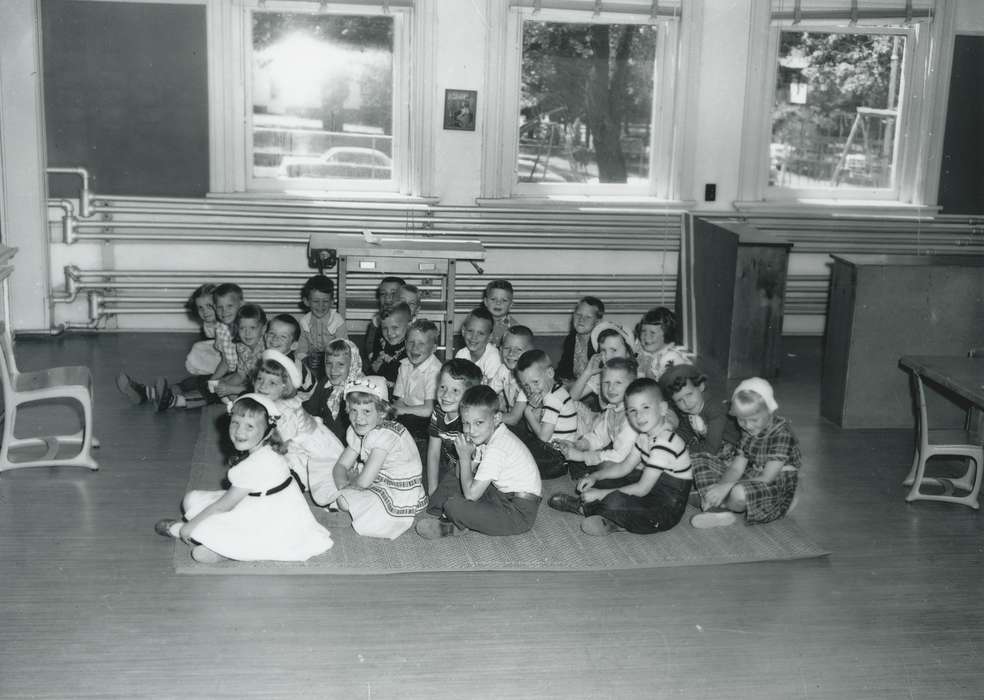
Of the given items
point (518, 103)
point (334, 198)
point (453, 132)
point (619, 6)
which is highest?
point (619, 6)

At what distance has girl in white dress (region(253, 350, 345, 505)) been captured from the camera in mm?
4824

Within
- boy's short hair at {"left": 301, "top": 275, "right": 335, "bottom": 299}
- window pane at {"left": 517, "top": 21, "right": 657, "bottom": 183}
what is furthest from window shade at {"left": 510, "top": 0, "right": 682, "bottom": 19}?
boy's short hair at {"left": 301, "top": 275, "right": 335, "bottom": 299}

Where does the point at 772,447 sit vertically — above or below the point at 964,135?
below

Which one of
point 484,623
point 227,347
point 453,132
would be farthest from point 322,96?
point 484,623

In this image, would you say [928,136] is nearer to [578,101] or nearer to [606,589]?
[578,101]

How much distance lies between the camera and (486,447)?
4.59m

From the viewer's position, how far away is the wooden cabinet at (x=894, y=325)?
20.6 ft

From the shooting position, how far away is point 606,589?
423cm

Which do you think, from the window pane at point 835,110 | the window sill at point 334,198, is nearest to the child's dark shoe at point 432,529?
the window sill at point 334,198

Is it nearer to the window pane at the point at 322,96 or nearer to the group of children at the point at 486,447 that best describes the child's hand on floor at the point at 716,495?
the group of children at the point at 486,447

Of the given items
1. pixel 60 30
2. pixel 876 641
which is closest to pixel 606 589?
pixel 876 641

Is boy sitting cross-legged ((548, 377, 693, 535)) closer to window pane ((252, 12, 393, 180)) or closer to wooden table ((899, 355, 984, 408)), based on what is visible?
wooden table ((899, 355, 984, 408))

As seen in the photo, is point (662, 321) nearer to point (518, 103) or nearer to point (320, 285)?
point (320, 285)

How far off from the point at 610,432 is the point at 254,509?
5.74ft
